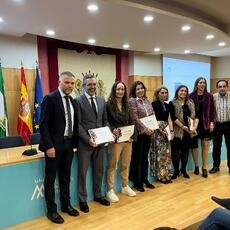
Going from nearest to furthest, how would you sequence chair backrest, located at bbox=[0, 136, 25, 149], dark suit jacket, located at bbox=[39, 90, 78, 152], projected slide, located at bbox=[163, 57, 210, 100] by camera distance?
1. dark suit jacket, located at bbox=[39, 90, 78, 152]
2. chair backrest, located at bbox=[0, 136, 25, 149]
3. projected slide, located at bbox=[163, 57, 210, 100]

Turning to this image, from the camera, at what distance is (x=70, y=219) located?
8.48 feet

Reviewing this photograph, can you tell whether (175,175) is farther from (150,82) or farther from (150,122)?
(150,82)

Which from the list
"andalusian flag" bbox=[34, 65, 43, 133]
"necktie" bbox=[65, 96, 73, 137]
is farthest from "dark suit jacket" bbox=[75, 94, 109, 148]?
"andalusian flag" bbox=[34, 65, 43, 133]

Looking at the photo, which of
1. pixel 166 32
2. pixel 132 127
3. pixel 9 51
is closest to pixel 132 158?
pixel 132 127

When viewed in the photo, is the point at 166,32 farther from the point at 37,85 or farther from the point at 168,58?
the point at 168,58

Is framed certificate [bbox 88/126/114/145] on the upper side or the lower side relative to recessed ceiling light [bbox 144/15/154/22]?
lower

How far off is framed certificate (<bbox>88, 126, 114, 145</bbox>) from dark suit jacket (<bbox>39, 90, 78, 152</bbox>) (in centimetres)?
35

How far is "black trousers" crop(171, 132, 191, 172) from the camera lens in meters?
3.65

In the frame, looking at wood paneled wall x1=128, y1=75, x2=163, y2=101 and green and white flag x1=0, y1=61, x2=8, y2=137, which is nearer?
green and white flag x1=0, y1=61, x2=8, y2=137

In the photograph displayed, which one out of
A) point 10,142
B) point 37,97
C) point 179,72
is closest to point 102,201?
point 10,142

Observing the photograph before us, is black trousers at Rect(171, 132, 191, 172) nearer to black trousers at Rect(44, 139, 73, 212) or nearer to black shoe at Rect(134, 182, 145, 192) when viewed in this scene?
black shoe at Rect(134, 182, 145, 192)

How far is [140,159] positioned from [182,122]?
2.72 feet

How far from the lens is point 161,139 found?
11.4ft


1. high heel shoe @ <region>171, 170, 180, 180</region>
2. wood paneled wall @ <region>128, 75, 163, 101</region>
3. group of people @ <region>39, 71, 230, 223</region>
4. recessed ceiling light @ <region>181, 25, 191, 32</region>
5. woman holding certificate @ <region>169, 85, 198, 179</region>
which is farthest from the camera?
wood paneled wall @ <region>128, 75, 163, 101</region>
